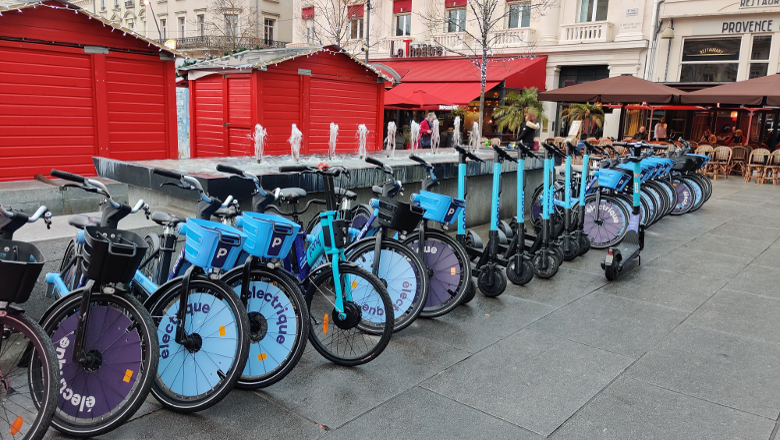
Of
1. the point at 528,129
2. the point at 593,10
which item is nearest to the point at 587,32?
the point at 593,10

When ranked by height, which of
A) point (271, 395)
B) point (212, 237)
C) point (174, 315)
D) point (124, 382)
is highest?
point (212, 237)

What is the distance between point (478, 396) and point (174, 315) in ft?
5.79

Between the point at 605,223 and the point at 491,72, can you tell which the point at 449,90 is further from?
the point at 605,223

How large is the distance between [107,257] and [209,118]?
8.25m

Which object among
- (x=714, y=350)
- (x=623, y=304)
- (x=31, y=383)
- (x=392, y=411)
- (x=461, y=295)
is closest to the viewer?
(x=31, y=383)

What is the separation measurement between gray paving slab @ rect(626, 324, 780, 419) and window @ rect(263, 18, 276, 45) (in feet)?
116

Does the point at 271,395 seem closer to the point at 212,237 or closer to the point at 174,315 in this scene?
the point at 174,315

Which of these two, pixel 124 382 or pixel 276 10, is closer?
pixel 124 382

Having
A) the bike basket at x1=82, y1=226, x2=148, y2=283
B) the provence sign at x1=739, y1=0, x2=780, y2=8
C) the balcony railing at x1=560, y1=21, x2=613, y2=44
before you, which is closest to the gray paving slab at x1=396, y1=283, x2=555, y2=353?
the bike basket at x1=82, y1=226, x2=148, y2=283

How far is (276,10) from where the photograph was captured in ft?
120

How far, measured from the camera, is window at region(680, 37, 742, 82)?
18891 millimetres

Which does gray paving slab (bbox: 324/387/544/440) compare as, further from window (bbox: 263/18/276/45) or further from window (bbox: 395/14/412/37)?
window (bbox: 263/18/276/45)

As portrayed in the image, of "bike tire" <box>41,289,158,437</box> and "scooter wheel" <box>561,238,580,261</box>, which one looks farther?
"scooter wheel" <box>561,238,580,261</box>

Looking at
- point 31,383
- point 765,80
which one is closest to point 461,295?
point 31,383
